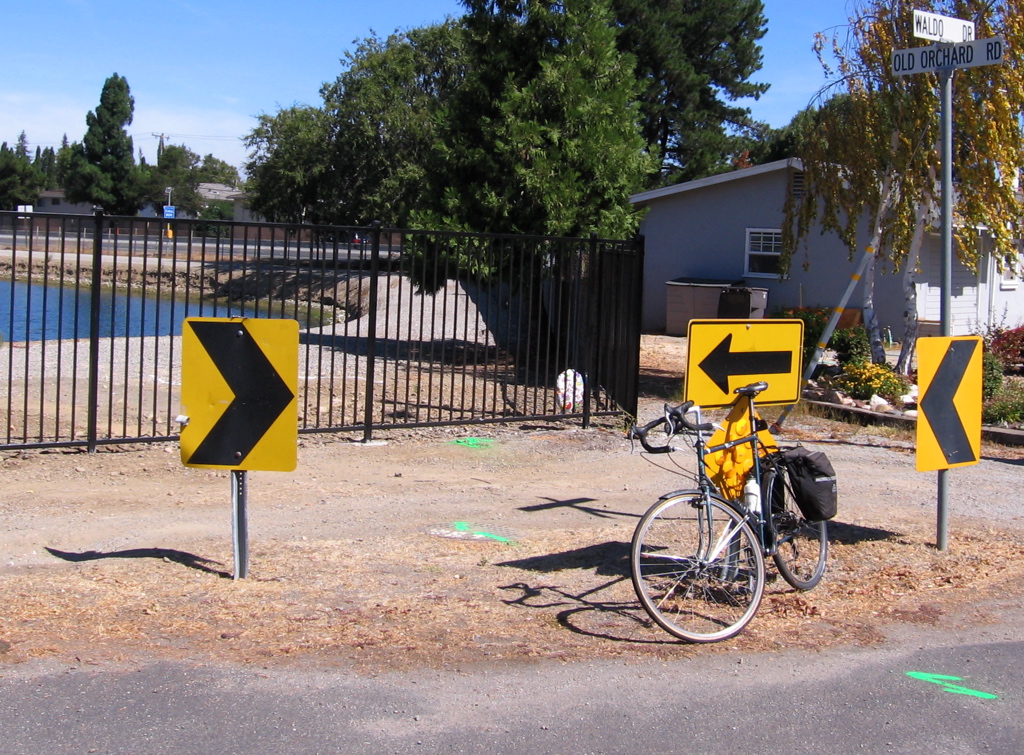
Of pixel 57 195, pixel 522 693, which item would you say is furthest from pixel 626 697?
pixel 57 195

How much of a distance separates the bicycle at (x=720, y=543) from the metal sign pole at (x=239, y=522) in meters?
2.13

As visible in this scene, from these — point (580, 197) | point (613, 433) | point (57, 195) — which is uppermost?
point (57, 195)

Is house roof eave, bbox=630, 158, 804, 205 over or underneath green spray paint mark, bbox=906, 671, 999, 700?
over

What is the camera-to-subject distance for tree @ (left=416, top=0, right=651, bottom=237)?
46.4ft

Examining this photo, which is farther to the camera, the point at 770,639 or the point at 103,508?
the point at 103,508

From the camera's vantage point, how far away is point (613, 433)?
33.1 feet

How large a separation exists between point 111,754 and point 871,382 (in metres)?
11.2

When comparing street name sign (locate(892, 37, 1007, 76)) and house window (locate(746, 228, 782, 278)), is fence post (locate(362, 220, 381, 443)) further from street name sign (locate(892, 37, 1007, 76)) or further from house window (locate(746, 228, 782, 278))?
house window (locate(746, 228, 782, 278))

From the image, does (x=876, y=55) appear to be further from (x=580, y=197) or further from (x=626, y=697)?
(x=626, y=697)

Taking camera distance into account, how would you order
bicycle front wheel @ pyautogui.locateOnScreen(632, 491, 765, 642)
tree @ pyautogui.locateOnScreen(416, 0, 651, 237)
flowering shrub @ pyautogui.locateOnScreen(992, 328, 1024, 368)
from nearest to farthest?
bicycle front wheel @ pyautogui.locateOnScreen(632, 491, 765, 642), tree @ pyautogui.locateOnScreen(416, 0, 651, 237), flowering shrub @ pyautogui.locateOnScreen(992, 328, 1024, 368)

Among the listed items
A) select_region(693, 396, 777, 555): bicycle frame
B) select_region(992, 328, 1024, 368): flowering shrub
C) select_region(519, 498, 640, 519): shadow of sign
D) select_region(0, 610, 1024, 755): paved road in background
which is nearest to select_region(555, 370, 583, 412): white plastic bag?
select_region(519, 498, 640, 519): shadow of sign

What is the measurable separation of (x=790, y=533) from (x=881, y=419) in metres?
6.79

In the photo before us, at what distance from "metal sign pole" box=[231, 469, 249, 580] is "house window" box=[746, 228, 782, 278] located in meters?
18.3

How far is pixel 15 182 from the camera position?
79125mm
